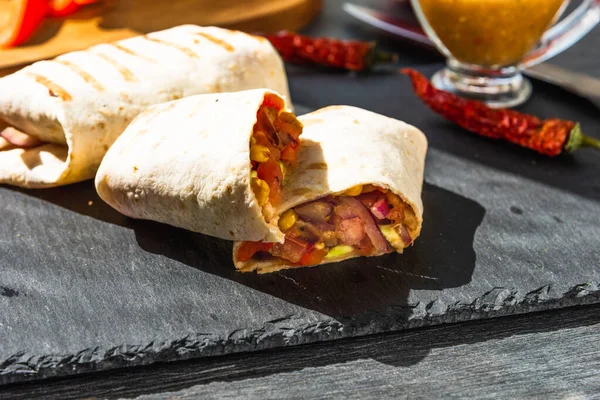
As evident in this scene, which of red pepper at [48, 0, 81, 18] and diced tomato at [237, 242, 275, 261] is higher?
red pepper at [48, 0, 81, 18]

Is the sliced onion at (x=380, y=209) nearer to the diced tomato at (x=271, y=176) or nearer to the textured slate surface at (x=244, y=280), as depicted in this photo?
the textured slate surface at (x=244, y=280)

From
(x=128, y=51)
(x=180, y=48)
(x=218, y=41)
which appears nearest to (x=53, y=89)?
(x=128, y=51)

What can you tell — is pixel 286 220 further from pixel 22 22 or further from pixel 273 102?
pixel 22 22

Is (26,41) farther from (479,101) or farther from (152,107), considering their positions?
(479,101)

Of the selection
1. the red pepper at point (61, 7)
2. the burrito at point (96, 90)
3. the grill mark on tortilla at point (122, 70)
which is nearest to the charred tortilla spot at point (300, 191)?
the burrito at point (96, 90)

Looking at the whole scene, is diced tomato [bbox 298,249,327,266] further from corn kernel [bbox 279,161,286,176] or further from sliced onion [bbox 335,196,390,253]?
corn kernel [bbox 279,161,286,176]

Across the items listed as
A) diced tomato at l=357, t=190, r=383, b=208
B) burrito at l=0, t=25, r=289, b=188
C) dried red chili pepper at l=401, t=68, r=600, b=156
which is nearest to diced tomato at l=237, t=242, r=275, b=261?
diced tomato at l=357, t=190, r=383, b=208
